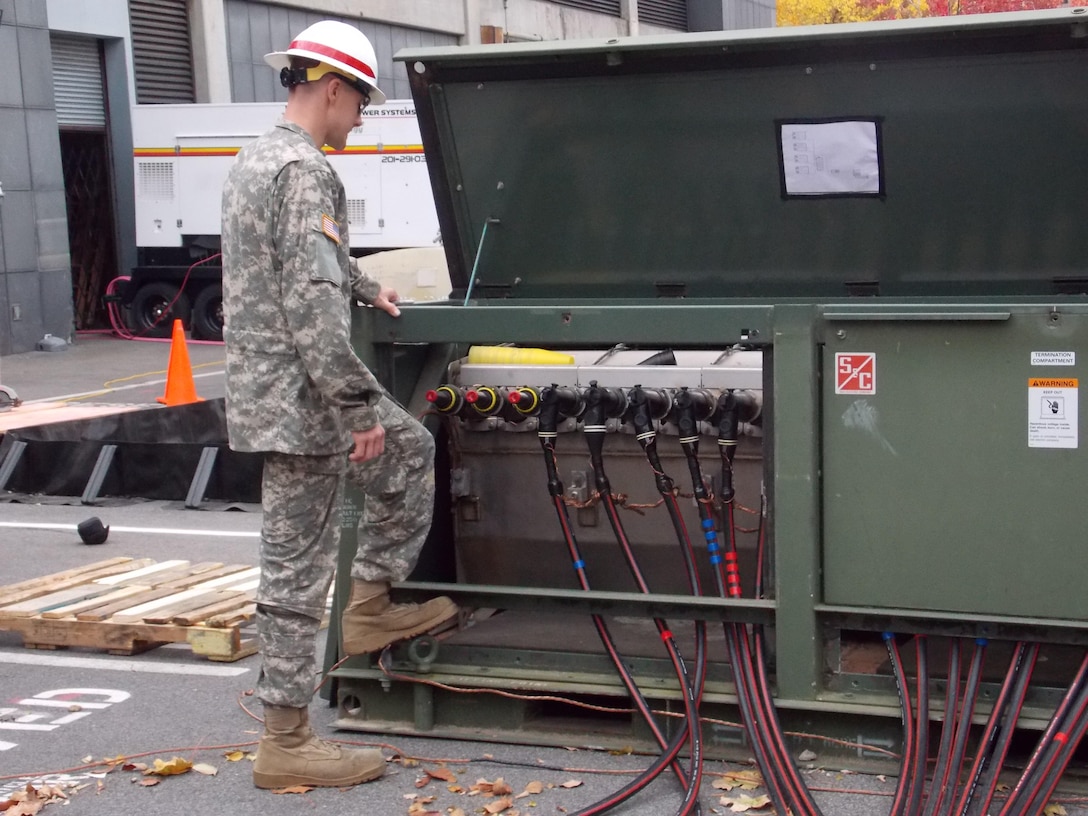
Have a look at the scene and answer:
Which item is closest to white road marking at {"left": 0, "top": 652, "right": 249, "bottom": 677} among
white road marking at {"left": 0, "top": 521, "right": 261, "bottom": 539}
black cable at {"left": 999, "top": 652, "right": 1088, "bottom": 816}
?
white road marking at {"left": 0, "top": 521, "right": 261, "bottom": 539}

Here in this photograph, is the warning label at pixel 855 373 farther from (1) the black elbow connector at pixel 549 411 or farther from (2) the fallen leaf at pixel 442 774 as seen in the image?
(2) the fallen leaf at pixel 442 774

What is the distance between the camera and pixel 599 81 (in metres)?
4.79

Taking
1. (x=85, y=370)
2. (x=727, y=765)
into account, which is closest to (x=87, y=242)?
(x=85, y=370)

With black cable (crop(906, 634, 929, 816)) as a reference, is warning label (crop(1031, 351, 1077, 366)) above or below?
above

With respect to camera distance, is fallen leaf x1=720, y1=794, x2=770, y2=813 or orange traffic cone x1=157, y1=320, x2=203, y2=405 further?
orange traffic cone x1=157, y1=320, x2=203, y2=405

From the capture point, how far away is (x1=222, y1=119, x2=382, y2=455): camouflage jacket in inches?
153

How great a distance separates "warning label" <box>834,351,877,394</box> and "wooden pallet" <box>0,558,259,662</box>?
2666 mm

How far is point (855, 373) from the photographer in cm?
399

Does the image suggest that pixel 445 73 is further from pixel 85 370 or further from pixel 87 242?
pixel 87 242

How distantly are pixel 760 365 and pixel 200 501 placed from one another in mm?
5217

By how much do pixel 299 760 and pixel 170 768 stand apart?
459 millimetres

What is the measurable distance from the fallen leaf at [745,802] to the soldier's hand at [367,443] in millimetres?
1404

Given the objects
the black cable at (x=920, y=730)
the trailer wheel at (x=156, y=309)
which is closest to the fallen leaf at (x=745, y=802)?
the black cable at (x=920, y=730)

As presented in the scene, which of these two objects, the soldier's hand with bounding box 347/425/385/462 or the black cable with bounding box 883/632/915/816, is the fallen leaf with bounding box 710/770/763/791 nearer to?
the black cable with bounding box 883/632/915/816
